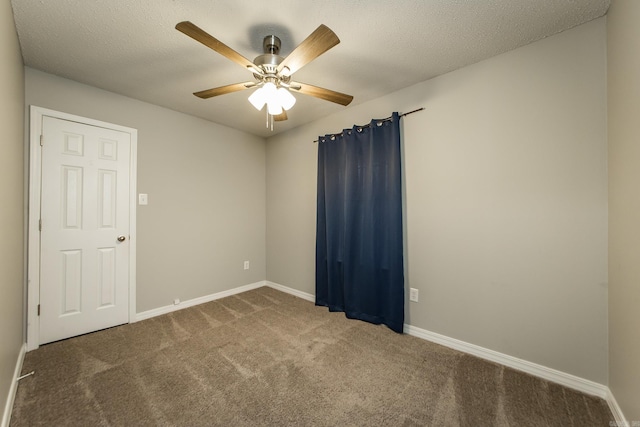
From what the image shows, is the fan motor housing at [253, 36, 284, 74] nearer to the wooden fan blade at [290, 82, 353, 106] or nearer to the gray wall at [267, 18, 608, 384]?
the wooden fan blade at [290, 82, 353, 106]

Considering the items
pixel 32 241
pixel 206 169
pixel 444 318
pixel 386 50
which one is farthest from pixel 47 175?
pixel 444 318

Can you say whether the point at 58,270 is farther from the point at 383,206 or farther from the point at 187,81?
the point at 383,206

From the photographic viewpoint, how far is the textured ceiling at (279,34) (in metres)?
1.49

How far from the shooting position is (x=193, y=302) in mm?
3074

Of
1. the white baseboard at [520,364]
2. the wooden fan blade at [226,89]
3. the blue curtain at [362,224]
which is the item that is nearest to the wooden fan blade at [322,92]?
the wooden fan blade at [226,89]

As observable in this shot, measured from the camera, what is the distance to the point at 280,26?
5.39ft

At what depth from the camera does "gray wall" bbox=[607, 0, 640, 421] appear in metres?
1.22

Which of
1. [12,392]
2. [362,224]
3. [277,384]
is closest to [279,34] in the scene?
[362,224]

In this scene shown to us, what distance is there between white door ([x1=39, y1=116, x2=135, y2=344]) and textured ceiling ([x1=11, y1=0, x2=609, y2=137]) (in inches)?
23.2

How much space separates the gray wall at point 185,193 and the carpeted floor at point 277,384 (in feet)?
2.59

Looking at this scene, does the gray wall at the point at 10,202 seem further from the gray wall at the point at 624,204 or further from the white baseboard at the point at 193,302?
the gray wall at the point at 624,204

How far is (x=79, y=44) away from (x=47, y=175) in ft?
3.71

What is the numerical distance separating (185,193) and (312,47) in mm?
2411

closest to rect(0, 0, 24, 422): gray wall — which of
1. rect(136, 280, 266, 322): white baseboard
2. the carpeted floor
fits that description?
the carpeted floor
